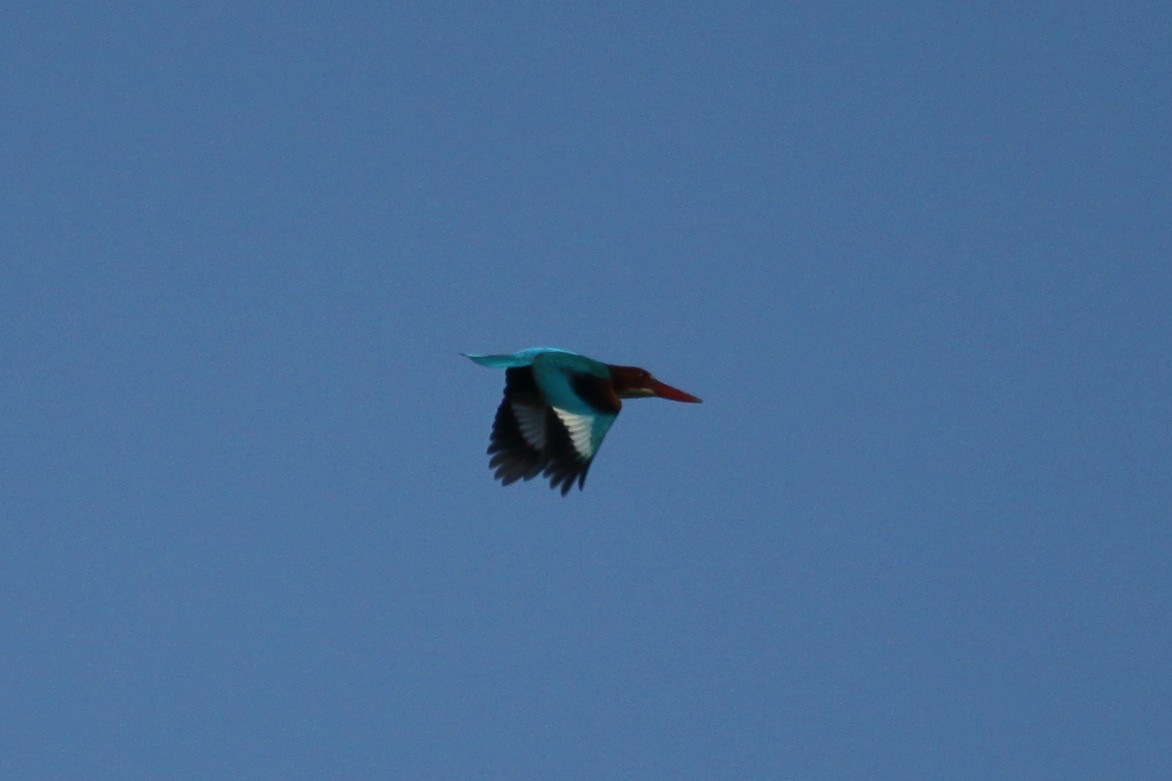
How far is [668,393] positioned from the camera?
3111cm

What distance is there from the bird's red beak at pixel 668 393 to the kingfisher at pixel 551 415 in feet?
2.40

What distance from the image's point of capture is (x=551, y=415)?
1182 inches

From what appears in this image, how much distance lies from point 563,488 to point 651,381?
1.47 meters

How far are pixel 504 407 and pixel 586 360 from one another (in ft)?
2.85

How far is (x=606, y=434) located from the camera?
2989cm

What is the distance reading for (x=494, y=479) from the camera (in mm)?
30000

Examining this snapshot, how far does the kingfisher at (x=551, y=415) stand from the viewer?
2986 centimetres

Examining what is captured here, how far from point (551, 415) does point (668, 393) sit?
1.50m

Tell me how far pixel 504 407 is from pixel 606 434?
962 millimetres

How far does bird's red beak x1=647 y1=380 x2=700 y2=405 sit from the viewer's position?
101ft

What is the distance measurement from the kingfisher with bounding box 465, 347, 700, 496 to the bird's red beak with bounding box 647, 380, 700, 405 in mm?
732

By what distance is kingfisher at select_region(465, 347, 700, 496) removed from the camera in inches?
1176

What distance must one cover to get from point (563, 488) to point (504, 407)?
90cm

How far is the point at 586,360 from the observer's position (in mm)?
29906
